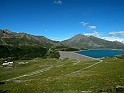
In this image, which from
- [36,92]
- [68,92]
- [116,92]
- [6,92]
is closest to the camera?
[116,92]

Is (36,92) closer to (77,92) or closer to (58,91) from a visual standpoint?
(58,91)

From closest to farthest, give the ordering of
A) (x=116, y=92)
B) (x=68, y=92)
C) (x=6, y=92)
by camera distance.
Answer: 1. (x=116, y=92)
2. (x=68, y=92)
3. (x=6, y=92)

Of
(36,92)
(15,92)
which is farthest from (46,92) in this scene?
(15,92)

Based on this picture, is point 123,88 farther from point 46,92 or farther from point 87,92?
point 46,92

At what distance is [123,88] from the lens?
78.1 ft

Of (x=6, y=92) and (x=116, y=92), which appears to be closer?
(x=116, y=92)

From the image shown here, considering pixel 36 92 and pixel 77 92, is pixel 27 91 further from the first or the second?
pixel 77 92

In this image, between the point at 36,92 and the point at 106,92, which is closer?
the point at 106,92

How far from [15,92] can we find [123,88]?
18634mm

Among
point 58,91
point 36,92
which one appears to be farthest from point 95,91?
point 36,92

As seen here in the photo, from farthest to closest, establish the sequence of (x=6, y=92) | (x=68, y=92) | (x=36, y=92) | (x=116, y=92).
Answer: (x=6, y=92)
(x=36, y=92)
(x=68, y=92)
(x=116, y=92)

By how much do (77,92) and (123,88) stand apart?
285 inches

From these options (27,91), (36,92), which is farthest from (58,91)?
(27,91)

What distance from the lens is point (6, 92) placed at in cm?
2866
